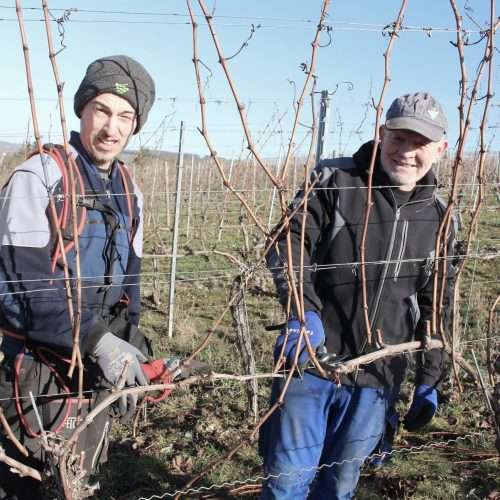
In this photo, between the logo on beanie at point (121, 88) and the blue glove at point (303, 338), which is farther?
the blue glove at point (303, 338)

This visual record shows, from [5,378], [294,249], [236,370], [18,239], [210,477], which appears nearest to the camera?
[18,239]

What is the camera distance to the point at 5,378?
170 cm

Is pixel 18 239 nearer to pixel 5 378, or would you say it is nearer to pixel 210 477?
pixel 5 378

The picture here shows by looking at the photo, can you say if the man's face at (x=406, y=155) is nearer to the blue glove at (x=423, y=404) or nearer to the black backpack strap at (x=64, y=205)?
the blue glove at (x=423, y=404)

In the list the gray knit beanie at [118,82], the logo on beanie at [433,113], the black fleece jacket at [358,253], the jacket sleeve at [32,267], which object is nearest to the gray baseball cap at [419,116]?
the logo on beanie at [433,113]

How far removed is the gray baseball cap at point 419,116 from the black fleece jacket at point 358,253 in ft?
0.52

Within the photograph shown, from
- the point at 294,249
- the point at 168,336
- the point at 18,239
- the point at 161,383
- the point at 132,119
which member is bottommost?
the point at 168,336

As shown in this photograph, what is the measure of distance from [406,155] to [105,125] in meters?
0.98

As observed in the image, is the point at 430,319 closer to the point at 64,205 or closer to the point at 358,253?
the point at 358,253

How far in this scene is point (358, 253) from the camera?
1943 millimetres

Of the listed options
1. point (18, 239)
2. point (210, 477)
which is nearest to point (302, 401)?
point (18, 239)

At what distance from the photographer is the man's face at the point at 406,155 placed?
73.5 inches

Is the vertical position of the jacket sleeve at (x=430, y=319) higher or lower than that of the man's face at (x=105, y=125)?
lower

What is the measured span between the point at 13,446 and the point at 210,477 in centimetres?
145
